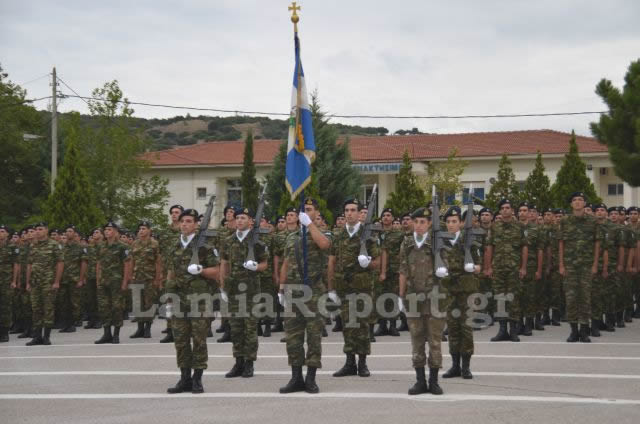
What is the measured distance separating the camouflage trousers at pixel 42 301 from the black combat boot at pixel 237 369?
578cm

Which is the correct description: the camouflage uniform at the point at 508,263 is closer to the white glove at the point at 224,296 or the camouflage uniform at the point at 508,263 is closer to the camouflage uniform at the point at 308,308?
the camouflage uniform at the point at 308,308

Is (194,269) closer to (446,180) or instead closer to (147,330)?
(147,330)

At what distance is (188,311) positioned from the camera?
923 centimetres

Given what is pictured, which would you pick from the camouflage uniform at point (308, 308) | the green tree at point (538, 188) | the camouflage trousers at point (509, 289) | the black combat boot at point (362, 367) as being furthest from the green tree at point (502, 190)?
the camouflage uniform at point (308, 308)

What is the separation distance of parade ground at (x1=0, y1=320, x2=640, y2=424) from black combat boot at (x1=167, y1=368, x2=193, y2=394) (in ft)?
0.50

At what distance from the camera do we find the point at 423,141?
173 ft

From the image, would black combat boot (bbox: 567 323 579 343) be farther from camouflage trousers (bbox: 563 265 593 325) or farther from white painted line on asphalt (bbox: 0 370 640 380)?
white painted line on asphalt (bbox: 0 370 640 380)

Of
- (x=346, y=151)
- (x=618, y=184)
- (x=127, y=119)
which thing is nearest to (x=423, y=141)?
(x=618, y=184)

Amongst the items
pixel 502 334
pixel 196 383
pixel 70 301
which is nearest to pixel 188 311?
pixel 196 383

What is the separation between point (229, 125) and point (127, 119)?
257 ft

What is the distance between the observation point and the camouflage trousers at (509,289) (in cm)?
1360

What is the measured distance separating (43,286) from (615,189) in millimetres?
38641

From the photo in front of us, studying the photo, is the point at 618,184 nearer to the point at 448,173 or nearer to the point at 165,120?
the point at 448,173

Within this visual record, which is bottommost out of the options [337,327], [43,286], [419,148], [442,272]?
[337,327]
